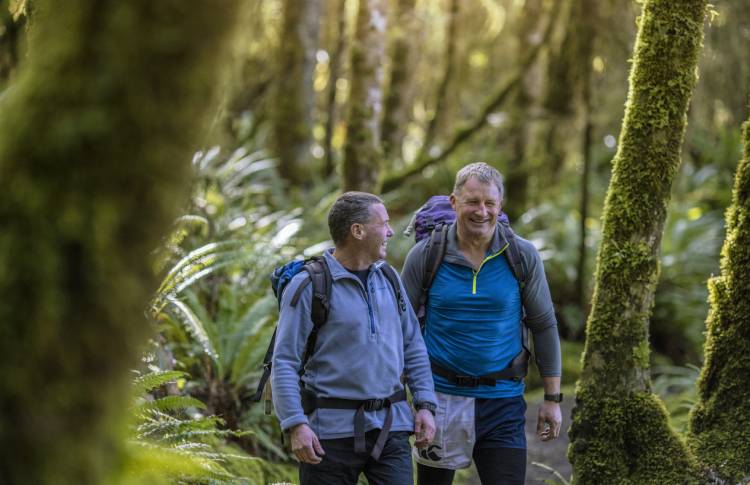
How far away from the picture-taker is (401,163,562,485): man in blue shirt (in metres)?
4.38

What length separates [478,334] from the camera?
14.5 ft

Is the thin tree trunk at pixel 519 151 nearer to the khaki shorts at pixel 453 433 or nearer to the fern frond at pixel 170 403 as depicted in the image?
the khaki shorts at pixel 453 433

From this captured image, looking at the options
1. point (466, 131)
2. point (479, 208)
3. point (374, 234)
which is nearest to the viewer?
point (374, 234)

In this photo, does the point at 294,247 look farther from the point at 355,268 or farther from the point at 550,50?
the point at 550,50

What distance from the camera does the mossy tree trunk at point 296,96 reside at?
43.1ft

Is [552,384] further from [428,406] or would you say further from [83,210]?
[83,210]

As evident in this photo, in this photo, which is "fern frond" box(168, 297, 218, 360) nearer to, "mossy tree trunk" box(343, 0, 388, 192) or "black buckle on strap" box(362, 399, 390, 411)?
"black buckle on strap" box(362, 399, 390, 411)

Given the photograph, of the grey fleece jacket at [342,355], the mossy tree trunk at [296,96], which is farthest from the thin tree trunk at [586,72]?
the grey fleece jacket at [342,355]

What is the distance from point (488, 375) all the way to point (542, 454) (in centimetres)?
352

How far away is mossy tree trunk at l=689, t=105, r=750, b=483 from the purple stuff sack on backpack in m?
1.44

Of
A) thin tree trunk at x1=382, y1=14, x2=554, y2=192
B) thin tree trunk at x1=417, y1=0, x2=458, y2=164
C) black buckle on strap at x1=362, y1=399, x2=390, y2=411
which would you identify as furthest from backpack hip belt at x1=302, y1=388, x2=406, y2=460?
thin tree trunk at x1=417, y1=0, x2=458, y2=164

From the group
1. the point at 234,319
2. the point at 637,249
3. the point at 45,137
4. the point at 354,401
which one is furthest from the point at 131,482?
the point at 234,319

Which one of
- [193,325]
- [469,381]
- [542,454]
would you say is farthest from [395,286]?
[542,454]

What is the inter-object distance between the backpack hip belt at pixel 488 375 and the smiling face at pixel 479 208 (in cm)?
75
